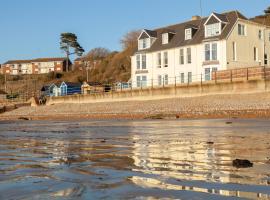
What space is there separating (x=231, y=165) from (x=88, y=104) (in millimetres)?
47150

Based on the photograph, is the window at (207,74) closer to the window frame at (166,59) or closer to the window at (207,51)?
the window at (207,51)

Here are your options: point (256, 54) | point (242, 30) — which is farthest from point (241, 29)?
point (256, 54)

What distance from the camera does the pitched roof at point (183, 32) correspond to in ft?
160

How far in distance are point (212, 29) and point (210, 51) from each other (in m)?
2.87

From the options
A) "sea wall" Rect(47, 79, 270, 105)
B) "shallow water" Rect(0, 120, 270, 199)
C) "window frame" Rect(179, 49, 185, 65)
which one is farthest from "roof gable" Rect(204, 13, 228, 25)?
"shallow water" Rect(0, 120, 270, 199)

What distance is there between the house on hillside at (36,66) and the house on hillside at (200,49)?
90634mm

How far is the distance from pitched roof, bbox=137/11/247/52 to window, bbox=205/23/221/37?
63cm

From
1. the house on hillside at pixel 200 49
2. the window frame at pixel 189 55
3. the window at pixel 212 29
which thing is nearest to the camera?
the house on hillside at pixel 200 49

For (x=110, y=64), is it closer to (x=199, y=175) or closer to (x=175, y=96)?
(x=175, y=96)

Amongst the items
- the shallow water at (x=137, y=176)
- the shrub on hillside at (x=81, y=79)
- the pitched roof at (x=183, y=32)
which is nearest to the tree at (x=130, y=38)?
the shrub on hillside at (x=81, y=79)

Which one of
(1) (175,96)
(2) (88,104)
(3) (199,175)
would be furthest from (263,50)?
(3) (199,175)

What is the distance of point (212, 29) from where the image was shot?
4975cm

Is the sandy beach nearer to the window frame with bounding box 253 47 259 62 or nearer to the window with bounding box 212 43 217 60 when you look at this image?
the window with bounding box 212 43 217 60

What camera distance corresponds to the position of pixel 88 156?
820cm
